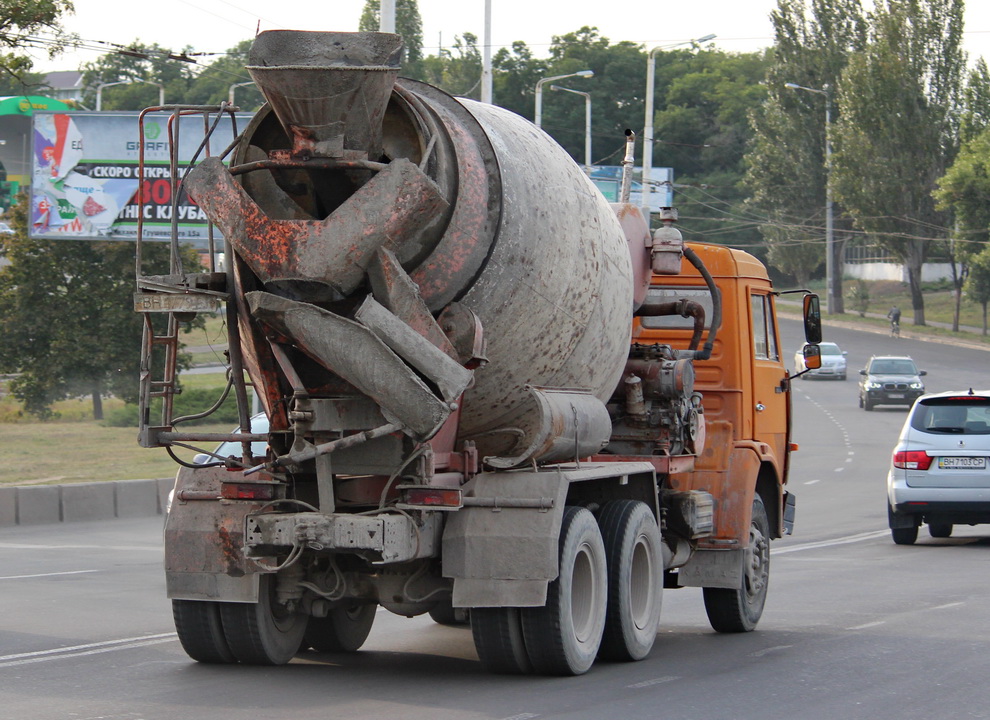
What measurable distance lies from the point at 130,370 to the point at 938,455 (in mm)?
19275

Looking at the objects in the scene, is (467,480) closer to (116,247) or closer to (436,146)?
(436,146)

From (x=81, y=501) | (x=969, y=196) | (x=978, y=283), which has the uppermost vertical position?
(x=969, y=196)

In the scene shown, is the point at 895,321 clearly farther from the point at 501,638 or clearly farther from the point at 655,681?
the point at 501,638

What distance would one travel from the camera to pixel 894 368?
45.2 meters

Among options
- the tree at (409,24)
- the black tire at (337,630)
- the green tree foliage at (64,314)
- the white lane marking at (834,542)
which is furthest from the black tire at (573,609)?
the tree at (409,24)

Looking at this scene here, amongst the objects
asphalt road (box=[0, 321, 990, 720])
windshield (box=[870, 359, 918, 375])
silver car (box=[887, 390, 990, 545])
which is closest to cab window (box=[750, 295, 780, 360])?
asphalt road (box=[0, 321, 990, 720])

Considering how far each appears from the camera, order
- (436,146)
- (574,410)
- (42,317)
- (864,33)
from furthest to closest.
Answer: (864,33) < (42,317) < (574,410) < (436,146)

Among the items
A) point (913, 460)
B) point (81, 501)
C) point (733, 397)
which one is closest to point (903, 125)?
point (913, 460)

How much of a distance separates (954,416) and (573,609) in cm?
1010

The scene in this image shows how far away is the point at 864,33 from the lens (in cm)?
8031

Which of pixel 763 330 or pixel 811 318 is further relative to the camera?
pixel 763 330

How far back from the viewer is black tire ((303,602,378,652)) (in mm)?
9219

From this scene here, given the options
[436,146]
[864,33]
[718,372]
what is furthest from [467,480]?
[864,33]

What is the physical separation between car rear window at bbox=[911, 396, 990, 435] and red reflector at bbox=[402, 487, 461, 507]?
1086 centimetres
